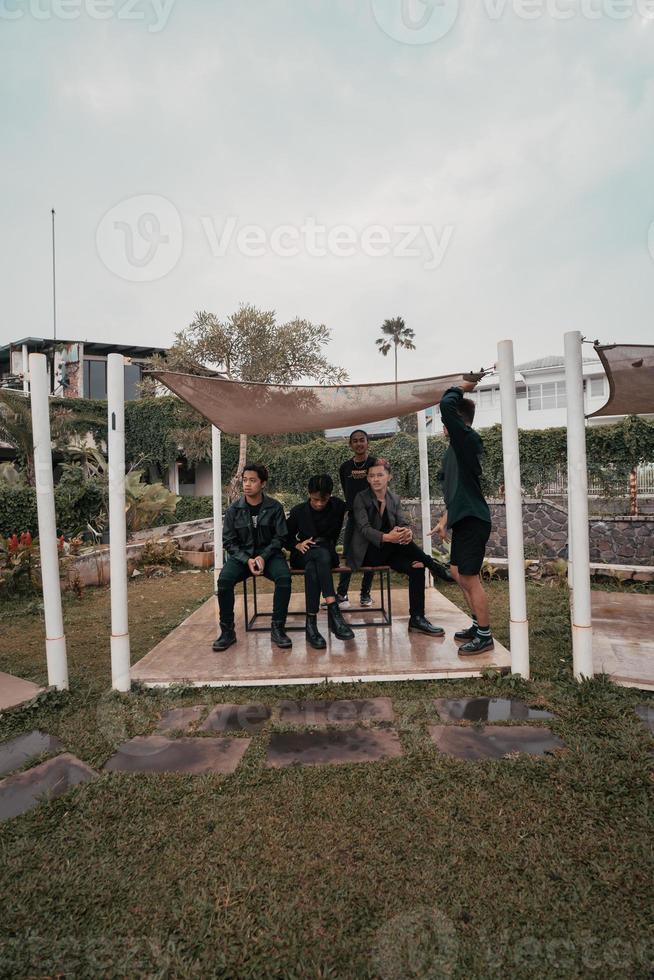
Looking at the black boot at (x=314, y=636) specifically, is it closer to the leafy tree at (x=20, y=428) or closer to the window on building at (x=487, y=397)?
the leafy tree at (x=20, y=428)

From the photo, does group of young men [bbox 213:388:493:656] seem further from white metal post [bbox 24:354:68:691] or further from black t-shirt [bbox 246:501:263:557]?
white metal post [bbox 24:354:68:691]

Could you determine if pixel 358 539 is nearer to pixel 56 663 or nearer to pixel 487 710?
pixel 487 710

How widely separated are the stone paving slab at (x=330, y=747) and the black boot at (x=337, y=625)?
1398mm

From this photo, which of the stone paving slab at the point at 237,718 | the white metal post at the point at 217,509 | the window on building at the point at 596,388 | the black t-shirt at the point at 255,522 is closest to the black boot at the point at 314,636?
the black t-shirt at the point at 255,522

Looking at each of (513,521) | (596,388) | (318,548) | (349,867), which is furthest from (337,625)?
(596,388)

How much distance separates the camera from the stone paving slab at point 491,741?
7.77 ft

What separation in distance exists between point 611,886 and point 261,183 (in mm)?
8085

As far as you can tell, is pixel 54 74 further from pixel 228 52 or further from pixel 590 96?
pixel 590 96

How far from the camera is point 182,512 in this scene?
18812 mm

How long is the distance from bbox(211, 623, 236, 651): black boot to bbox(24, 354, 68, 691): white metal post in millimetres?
1106

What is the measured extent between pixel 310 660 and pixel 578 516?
2.15 m

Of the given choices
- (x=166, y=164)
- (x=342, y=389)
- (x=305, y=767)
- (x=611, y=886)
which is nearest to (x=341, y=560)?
(x=342, y=389)

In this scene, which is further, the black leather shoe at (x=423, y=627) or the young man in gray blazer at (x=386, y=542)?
the young man in gray blazer at (x=386, y=542)

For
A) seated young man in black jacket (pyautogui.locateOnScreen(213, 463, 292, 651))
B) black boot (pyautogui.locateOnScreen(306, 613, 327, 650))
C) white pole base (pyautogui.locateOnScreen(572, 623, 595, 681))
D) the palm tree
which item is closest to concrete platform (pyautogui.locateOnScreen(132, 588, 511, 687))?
black boot (pyautogui.locateOnScreen(306, 613, 327, 650))
